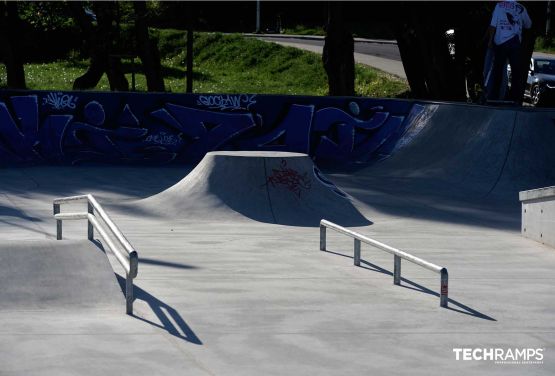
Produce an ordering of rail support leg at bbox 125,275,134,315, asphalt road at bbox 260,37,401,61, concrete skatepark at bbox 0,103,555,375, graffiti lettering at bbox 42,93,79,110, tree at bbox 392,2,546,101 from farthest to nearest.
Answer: asphalt road at bbox 260,37,401,61
tree at bbox 392,2,546,101
graffiti lettering at bbox 42,93,79,110
rail support leg at bbox 125,275,134,315
concrete skatepark at bbox 0,103,555,375

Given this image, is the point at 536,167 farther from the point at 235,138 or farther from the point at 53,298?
the point at 53,298

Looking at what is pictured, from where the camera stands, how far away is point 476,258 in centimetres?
1063

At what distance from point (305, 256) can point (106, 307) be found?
3.27 meters

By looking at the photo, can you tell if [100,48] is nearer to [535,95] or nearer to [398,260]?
[535,95]

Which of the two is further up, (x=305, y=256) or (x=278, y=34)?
(x=278, y=34)

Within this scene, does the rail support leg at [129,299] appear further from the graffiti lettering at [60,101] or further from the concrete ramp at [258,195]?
the graffiti lettering at [60,101]

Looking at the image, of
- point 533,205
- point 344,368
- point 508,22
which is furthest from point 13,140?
point 344,368

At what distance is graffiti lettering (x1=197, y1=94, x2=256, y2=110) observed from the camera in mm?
19703

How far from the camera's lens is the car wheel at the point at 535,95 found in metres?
28.6

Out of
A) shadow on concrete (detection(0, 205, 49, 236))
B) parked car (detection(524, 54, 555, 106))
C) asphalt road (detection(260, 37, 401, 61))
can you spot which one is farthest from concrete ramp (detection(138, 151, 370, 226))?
asphalt road (detection(260, 37, 401, 61))

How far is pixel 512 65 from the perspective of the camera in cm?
1764

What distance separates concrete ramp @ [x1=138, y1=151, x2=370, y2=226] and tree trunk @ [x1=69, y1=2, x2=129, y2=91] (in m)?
13.4

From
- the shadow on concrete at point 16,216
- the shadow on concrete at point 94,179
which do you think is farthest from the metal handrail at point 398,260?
the shadow on concrete at point 94,179

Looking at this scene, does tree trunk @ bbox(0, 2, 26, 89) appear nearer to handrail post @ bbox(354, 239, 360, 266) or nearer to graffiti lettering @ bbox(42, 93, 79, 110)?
graffiti lettering @ bbox(42, 93, 79, 110)
